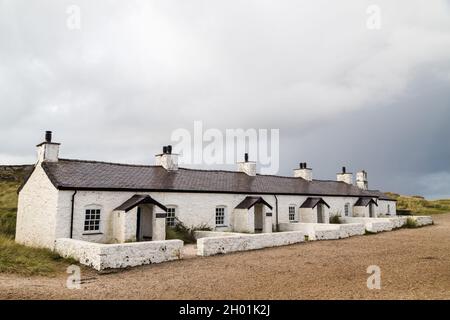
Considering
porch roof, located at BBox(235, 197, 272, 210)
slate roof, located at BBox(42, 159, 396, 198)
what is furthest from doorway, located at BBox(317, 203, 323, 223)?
porch roof, located at BBox(235, 197, 272, 210)

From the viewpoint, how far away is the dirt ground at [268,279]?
8953 mm

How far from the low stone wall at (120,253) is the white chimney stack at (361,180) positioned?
104 ft

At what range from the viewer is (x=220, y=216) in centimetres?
2292

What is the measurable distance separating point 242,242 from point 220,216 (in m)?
6.37

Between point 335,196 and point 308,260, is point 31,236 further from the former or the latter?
point 335,196

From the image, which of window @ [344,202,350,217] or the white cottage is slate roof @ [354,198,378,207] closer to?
window @ [344,202,350,217]

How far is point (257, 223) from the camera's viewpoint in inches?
998

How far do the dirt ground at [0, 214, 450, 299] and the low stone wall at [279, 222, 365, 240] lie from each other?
489 centimetres

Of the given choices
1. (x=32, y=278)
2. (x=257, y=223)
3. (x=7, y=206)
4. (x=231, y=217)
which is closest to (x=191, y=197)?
(x=231, y=217)

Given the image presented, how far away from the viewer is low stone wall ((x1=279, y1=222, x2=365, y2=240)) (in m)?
20.7

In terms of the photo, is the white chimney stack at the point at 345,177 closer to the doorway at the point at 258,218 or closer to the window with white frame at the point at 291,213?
the window with white frame at the point at 291,213

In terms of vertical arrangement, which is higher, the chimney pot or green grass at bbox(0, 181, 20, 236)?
the chimney pot

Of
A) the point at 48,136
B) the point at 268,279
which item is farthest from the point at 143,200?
the point at 268,279

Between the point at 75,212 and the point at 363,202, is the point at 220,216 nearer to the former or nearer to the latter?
the point at 75,212
